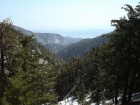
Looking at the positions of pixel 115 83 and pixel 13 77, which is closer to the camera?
pixel 13 77

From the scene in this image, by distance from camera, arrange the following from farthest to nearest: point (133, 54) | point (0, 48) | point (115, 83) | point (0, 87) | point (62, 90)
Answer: point (62, 90)
point (115, 83)
point (133, 54)
point (0, 87)
point (0, 48)

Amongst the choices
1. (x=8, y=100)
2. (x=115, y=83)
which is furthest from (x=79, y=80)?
(x=8, y=100)

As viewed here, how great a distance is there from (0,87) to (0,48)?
338cm

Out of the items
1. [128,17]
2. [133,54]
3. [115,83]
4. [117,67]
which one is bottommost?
[115,83]

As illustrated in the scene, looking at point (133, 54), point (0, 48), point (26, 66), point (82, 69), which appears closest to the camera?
point (0, 48)

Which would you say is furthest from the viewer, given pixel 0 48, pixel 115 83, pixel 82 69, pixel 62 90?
pixel 82 69

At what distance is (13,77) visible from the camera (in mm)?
16781

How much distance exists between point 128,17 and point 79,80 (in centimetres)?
8149

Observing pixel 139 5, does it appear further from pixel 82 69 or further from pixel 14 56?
pixel 82 69

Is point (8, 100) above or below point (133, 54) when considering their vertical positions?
below

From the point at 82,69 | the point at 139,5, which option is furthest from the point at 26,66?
the point at 82,69

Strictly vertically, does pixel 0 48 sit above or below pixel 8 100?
above

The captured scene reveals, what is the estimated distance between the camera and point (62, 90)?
99875 millimetres

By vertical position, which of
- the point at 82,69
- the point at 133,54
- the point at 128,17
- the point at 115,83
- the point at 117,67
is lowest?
the point at 82,69
